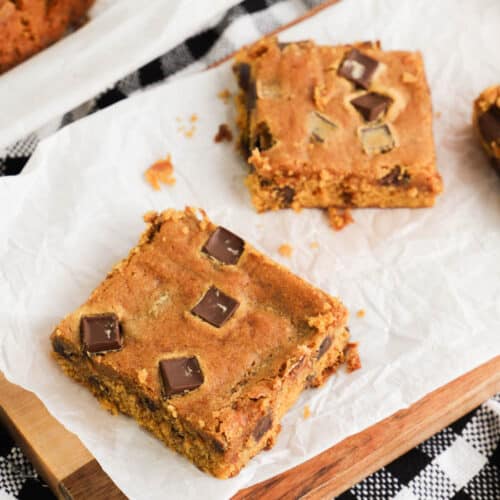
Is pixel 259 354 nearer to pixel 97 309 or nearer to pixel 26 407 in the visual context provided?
pixel 97 309

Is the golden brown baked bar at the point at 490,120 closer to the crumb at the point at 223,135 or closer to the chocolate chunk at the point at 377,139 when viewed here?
the chocolate chunk at the point at 377,139

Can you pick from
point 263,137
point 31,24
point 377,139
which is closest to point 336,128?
point 377,139

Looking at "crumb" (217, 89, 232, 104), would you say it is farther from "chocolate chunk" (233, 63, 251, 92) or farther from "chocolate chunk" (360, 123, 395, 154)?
"chocolate chunk" (360, 123, 395, 154)

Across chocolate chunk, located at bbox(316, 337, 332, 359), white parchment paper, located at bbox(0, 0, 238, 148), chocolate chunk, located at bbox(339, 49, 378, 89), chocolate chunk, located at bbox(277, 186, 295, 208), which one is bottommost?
chocolate chunk, located at bbox(316, 337, 332, 359)

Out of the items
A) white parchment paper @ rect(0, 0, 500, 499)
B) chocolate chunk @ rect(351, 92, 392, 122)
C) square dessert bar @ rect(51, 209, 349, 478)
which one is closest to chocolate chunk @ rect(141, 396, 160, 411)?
square dessert bar @ rect(51, 209, 349, 478)

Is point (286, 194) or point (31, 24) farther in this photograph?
point (31, 24)

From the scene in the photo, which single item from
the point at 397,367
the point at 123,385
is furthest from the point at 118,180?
the point at 397,367

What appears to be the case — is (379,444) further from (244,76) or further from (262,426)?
(244,76)
